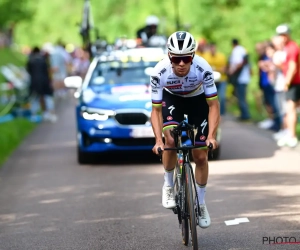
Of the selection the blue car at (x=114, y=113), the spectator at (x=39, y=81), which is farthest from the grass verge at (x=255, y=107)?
the blue car at (x=114, y=113)

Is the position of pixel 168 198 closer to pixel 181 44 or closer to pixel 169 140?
pixel 169 140

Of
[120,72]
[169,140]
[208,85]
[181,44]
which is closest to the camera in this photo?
[181,44]

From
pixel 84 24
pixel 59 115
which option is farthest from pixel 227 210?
pixel 59 115

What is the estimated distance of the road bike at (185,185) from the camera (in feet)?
25.5

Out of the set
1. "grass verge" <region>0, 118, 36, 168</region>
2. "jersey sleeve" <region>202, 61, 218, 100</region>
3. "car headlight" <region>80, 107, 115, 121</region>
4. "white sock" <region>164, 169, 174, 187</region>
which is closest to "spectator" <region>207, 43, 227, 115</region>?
"grass verge" <region>0, 118, 36, 168</region>

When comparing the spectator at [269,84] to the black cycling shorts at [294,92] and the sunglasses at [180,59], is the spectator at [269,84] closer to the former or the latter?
the black cycling shorts at [294,92]

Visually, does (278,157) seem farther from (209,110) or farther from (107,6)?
(107,6)

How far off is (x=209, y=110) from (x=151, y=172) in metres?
5.30

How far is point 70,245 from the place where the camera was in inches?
336

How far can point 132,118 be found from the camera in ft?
46.2

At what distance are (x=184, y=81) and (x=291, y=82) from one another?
8084 mm

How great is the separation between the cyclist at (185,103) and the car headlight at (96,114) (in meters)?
5.60

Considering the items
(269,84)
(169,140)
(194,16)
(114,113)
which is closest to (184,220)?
(169,140)

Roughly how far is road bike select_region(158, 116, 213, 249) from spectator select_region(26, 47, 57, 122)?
1683cm
